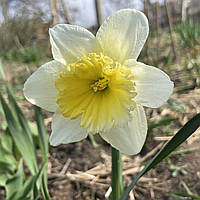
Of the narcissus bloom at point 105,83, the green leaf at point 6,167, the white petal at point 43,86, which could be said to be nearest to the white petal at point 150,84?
the narcissus bloom at point 105,83

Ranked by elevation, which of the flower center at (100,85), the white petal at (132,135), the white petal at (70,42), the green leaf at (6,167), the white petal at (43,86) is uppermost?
the white petal at (70,42)

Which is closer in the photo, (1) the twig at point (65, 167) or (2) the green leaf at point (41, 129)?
(2) the green leaf at point (41, 129)

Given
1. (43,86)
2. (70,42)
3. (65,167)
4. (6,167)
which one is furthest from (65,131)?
(65,167)

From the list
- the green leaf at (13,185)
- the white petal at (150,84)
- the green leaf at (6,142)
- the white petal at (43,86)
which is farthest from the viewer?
the green leaf at (6,142)

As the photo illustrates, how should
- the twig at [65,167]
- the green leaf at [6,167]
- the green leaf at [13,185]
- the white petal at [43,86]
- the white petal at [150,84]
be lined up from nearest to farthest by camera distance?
the white petal at [150,84] → the white petal at [43,86] → the green leaf at [13,185] → the green leaf at [6,167] → the twig at [65,167]

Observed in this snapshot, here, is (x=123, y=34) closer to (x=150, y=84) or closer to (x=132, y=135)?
(x=150, y=84)

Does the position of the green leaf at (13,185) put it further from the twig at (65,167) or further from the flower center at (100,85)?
the flower center at (100,85)

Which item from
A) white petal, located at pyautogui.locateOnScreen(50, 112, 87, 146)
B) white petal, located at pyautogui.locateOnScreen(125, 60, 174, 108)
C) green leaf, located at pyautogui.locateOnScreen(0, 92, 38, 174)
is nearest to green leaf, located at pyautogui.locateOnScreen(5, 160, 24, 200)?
green leaf, located at pyautogui.locateOnScreen(0, 92, 38, 174)
